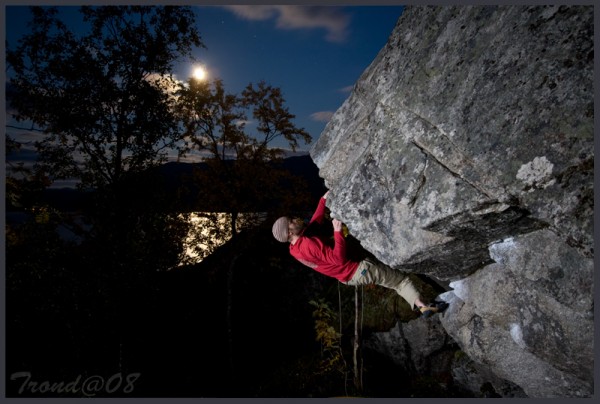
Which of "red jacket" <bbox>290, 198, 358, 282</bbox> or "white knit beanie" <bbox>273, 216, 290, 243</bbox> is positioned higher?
"white knit beanie" <bbox>273, 216, 290, 243</bbox>

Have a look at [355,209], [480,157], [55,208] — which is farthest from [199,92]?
[480,157]

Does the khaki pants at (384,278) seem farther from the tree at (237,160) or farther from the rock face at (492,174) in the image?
the tree at (237,160)

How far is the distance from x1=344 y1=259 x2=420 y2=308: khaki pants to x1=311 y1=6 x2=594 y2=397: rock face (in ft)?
2.75

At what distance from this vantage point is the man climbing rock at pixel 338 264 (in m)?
5.27

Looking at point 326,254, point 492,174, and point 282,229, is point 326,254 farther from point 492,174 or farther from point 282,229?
point 492,174

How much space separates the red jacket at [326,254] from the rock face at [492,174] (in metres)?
0.68

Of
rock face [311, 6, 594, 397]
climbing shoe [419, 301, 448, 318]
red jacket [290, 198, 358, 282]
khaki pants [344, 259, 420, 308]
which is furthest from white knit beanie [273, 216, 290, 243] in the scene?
climbing shoe [419, 301, 448, 318]

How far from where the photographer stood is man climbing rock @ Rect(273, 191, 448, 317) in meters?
5.27

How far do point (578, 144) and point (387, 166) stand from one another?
202 cm

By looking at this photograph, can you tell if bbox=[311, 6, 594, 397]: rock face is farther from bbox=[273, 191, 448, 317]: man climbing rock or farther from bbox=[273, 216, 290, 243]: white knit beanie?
bbox=[273, 216, 290, 243]: white knit beanie

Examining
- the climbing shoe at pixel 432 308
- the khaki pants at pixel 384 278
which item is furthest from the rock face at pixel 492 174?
the khaki pants at pixel 384 278

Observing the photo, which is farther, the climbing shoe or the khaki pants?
the khaki pants

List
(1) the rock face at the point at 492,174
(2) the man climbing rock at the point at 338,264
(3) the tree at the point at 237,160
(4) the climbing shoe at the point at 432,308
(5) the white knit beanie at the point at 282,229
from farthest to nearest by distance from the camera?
(3) the tree at the point at 237,160, (5) the white knit beanie at the point at 282,229, (2) the man climbing rock at the point at 338,264, (4) the climbing shoe at the point at 432,308, (1) the rock face at the point at 492,174

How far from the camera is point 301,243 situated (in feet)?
17.7
